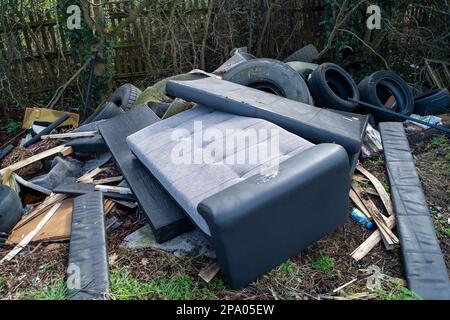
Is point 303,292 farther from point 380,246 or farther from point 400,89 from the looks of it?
point 400,89

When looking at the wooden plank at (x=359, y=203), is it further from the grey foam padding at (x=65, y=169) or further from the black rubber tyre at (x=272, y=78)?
the grey foam padding at (x=65, y=169)

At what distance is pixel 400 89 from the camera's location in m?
4.91

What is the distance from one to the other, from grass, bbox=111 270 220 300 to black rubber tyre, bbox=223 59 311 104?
2.31 meters

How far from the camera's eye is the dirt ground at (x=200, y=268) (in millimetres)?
2506

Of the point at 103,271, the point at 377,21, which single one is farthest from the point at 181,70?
the point at 103,271

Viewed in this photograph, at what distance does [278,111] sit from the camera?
3.28 m

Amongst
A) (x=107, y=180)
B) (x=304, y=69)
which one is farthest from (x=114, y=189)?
(x=304, y=69)

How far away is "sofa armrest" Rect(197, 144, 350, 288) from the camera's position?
2.16 m

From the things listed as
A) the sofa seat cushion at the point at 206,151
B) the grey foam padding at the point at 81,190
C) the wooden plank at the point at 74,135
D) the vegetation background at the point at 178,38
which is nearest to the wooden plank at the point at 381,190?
the sofa seat cushion at the point at 206,151

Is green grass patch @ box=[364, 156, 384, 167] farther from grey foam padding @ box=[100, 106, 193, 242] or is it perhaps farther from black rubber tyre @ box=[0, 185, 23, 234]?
black rubber tyre @ box=[0, 185, 23, 234]

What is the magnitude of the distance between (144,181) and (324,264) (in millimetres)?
1618

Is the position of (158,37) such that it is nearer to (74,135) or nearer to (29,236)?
(74,135)

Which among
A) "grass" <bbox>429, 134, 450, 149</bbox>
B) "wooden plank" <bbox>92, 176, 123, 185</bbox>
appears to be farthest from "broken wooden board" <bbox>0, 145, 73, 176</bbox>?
"grass" <bbox>429, 134, 450, 149</bbox>

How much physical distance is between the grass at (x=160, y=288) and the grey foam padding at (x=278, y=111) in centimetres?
138
